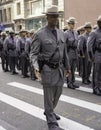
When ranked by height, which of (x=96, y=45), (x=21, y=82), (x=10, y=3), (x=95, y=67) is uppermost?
(x=10, y=3)

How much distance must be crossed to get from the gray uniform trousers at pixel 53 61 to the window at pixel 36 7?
29064 millimetres

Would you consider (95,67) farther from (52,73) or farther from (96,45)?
(52,73)

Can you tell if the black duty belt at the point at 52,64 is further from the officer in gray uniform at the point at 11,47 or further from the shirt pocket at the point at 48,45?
the officer in gray uniform at the point at 11,47

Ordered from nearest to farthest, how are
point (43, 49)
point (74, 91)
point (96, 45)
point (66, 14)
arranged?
point (43, 49), point (96, 45), point (74, 91), point (66, 14)

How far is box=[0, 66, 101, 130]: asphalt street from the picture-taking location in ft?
19.5

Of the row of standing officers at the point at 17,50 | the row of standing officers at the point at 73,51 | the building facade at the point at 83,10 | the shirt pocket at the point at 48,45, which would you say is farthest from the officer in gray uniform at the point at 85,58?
the building facade at the point at 83,10

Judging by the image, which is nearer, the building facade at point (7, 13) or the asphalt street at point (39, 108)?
the asphalt street at point (39, 108)

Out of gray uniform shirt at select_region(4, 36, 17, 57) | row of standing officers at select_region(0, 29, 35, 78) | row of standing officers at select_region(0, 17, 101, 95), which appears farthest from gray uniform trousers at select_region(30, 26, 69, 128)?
gray uniform shirt at select_region(4, 36, 17, 57)

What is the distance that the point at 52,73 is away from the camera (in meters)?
5.35


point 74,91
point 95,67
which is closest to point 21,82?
point 74,91

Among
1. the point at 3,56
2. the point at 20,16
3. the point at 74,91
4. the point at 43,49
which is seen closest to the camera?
the point at 43,49

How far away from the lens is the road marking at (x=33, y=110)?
576 centimetres

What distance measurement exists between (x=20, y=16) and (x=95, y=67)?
104 ft

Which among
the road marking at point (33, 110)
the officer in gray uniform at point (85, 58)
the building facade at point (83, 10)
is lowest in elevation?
the road marking at point (33, 110)
